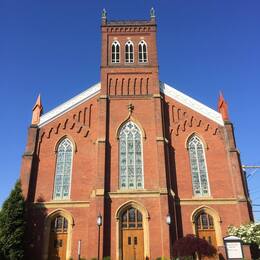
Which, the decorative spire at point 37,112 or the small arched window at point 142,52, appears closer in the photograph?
the decorative spire at point 37,112

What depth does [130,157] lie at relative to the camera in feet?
90.0

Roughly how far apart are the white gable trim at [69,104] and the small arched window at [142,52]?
16.7ft

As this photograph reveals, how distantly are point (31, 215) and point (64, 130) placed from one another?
25.0 feet

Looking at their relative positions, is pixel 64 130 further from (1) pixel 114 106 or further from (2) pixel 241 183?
(2) pixel 241 183

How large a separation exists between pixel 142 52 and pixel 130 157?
1123cm

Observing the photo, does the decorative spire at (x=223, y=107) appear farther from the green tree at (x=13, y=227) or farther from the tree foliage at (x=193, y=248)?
the green tree at (x=13, y=227)

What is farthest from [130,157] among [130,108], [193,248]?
[193,248]

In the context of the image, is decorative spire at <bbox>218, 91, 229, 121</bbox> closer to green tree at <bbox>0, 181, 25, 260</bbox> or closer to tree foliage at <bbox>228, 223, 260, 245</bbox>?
tree foliage at <bbox>228, 223, 260, 245</bbox>

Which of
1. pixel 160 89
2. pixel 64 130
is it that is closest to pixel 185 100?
pixel 160 89

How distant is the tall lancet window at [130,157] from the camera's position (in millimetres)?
26359

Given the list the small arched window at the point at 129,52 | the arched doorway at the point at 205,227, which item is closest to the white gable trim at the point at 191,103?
the small arched window at the point at 129,52

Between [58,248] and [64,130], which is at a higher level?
[64,130]

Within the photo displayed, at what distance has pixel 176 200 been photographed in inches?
1028

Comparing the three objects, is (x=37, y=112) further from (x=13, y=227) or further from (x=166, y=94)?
(x=166, y=94)
